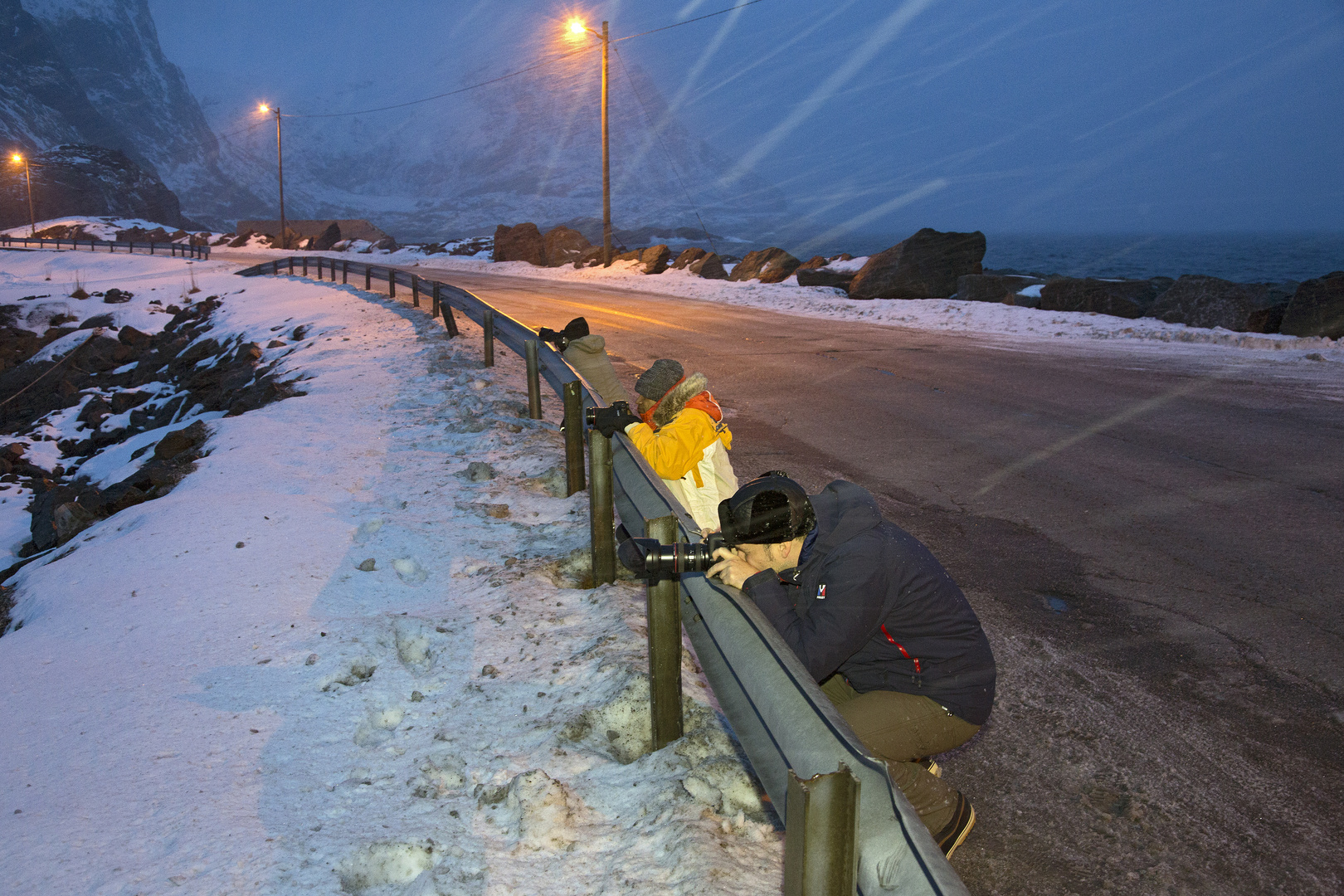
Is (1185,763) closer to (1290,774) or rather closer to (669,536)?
(1290,774)

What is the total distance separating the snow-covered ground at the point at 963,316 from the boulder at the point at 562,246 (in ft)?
20.6

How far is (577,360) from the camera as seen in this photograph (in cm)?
699

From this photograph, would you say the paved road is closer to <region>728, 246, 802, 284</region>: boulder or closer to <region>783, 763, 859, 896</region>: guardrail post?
<region>783, 763, 859, 896</region>: guardrail post

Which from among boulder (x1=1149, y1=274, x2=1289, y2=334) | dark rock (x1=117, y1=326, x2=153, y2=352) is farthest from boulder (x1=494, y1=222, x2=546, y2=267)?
boulder (x1=1149, y1=274, x2=1289, y2=334)

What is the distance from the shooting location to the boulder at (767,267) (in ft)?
88.7

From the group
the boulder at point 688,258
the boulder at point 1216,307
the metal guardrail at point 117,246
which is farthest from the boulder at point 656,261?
the metal guardrail at point 117,246

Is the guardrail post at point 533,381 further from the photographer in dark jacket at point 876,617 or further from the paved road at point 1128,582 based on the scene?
the photographer in dark jacket at point 876,617

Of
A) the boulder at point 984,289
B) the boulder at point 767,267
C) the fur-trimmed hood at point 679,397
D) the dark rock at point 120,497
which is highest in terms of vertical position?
the boulder at point 767,267

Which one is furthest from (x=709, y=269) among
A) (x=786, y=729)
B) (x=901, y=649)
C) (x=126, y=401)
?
(x=786, y=729)

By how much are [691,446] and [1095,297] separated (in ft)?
53.7

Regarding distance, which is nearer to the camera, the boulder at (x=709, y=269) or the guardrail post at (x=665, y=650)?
the guardrail post at (x=665, y=650)

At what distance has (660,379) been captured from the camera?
4879mm

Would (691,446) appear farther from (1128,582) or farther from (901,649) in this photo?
(1128,582)

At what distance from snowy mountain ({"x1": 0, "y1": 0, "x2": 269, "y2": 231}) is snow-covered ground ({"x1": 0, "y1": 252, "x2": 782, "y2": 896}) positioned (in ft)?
476
